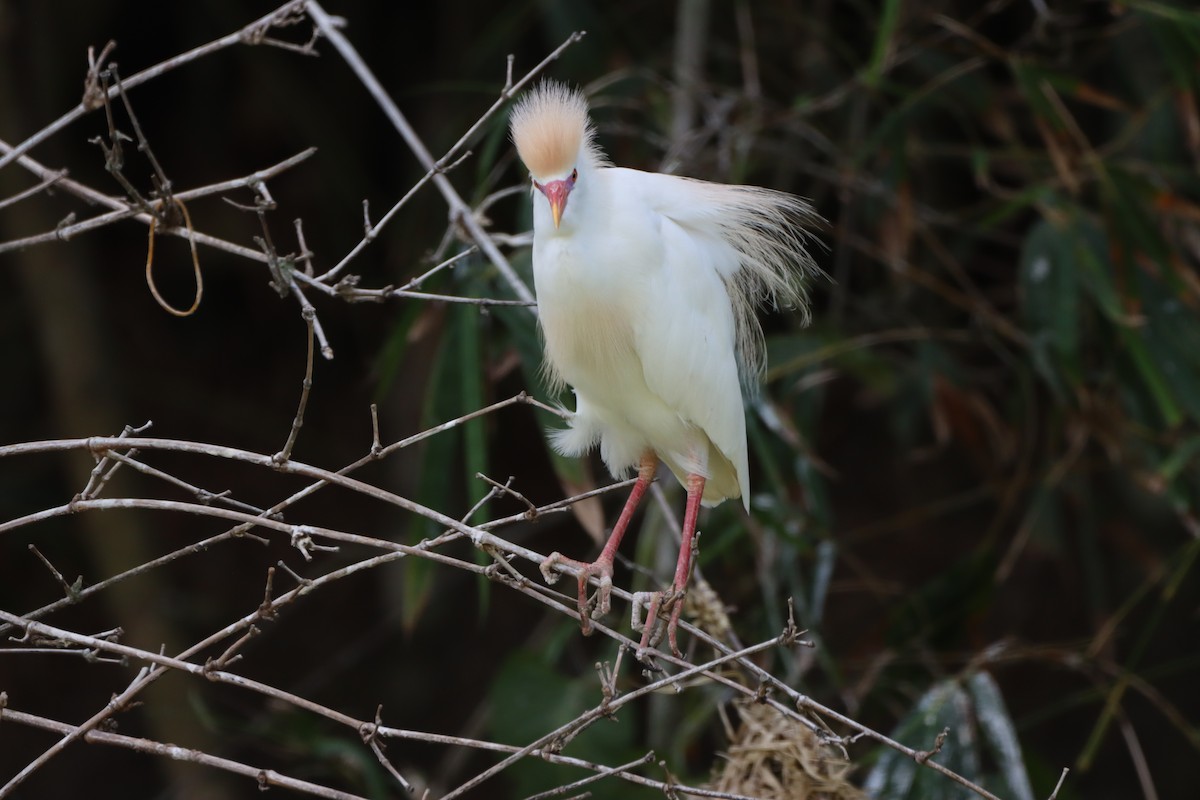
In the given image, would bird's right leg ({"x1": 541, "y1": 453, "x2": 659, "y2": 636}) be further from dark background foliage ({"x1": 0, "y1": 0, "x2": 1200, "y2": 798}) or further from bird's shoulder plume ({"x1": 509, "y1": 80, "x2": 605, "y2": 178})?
bird's shoulder plume ({"x1": 509, "y1": 80, "x2": 605, "y2": 178})

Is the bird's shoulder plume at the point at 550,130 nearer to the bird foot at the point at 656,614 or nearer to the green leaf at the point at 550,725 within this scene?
the bird foot at the point at 656,614

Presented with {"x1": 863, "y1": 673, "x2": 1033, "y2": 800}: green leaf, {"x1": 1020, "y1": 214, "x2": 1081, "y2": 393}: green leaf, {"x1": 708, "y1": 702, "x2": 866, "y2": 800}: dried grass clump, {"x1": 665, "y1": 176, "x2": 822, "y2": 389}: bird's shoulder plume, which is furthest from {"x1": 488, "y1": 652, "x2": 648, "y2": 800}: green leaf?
{"x1": 1020, "y1": 214, "x2": 1081, "y2": 393}: green leaf

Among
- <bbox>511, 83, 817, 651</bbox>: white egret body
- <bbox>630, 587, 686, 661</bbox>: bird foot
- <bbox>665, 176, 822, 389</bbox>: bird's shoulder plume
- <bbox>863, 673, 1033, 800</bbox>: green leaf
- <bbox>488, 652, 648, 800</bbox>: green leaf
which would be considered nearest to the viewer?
<bbox>630, 587, 686, 661</bbox>: bird foot

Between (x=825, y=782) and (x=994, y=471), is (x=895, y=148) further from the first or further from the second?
(x=825, y=782)

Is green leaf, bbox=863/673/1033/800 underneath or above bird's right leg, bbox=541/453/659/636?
underneath

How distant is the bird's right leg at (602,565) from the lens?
4.94 ft

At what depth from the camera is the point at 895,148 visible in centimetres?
274

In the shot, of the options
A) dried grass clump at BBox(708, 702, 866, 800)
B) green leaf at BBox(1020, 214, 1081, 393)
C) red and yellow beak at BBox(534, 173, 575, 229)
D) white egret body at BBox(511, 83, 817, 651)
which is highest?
red and yellow beak at BBox(534, 173, 575, 229)

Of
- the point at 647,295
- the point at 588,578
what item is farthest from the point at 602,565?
the point at 647,295

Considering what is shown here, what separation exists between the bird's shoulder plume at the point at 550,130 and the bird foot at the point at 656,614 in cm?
55

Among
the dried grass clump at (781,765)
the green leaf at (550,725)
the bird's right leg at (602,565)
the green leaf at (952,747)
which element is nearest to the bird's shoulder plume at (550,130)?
the bird's right leg at (602,565)

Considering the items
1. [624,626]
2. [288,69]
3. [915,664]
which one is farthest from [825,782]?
[288,69]

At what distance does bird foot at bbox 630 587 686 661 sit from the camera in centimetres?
148

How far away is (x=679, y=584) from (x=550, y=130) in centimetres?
60
